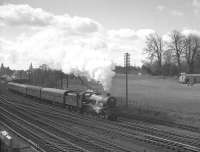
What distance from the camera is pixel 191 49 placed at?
97938mm

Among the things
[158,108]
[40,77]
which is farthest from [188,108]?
[40,77]

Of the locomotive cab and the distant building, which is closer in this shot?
the locomotive cab

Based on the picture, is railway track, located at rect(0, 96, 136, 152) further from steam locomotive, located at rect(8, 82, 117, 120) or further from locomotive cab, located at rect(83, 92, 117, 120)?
steam locomotive, located at rect(8, 82, 117, 120)

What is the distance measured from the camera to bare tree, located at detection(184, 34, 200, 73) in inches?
3836

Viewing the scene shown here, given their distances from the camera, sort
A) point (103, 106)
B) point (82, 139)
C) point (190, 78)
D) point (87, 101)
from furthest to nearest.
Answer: point (190, 78)
point (87, 101)
point (103, 106)
point (82, 139)

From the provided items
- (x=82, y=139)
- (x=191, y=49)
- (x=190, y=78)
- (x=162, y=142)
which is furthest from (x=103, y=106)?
(x=191, y=49)

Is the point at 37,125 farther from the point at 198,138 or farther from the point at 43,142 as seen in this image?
the point at 198,138

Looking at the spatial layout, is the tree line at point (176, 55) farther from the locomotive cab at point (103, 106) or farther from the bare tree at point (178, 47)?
the locomotive cab at point (103, 106)

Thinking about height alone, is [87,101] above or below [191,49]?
below

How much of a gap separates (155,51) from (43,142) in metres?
88.4

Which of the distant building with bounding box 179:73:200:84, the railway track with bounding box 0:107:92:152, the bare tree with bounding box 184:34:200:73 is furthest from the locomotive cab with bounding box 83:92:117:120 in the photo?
the bare tree with bounding box 184:34:200:73

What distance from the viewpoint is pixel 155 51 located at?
103500 mm

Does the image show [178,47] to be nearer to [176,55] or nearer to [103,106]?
[176,55]

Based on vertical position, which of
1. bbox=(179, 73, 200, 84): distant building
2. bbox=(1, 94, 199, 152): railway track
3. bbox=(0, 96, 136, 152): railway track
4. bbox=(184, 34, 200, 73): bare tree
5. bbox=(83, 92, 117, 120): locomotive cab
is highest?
bbox=(184, 34, 200, 73): bare tree
